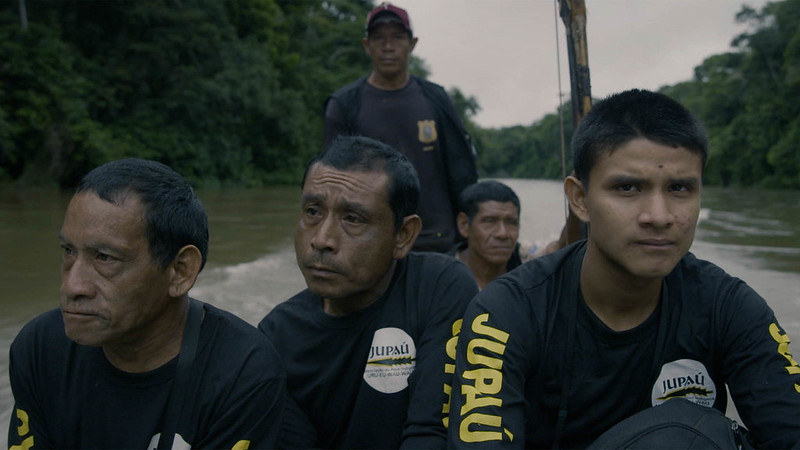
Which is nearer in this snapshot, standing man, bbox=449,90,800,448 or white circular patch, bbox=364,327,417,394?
standing man, bbox=449,90,800,448

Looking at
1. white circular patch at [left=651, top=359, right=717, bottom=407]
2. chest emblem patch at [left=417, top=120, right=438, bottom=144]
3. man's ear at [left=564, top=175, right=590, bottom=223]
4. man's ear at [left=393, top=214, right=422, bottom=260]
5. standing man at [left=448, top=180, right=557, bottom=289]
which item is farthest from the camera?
standing man at [left=448, top=180, right=557, bottom=289]

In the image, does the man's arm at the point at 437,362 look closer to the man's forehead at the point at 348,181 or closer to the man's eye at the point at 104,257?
the man's forehead at the point at 348,181

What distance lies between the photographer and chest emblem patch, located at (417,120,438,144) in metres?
3.74

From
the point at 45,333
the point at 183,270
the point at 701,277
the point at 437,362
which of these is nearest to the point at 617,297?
Result: the point at 701,277

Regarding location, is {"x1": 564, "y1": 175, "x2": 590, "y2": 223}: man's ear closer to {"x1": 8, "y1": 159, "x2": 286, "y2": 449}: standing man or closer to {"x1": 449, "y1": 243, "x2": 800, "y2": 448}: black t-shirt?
{"x1": 449, "y1": 243, "x2": 800, "y2": 448}: black t-shirt

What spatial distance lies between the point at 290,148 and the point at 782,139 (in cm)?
2231

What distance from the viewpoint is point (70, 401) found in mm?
1765

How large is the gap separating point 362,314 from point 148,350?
0.67 m

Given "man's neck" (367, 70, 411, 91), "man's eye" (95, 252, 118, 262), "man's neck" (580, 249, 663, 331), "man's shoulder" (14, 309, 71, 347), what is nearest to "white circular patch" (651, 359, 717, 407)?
"man's neck" (580, 249, 663, 331)

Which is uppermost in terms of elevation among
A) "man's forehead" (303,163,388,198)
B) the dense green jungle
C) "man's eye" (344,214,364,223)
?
the dense green jungle

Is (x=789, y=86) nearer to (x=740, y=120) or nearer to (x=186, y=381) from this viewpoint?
(x=740, y=120)

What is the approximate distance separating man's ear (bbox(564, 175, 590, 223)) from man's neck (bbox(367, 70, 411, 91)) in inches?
A: 73.0

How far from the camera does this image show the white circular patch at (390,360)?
6.91 feet

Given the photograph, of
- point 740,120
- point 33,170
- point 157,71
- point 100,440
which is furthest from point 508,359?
point 740,120
